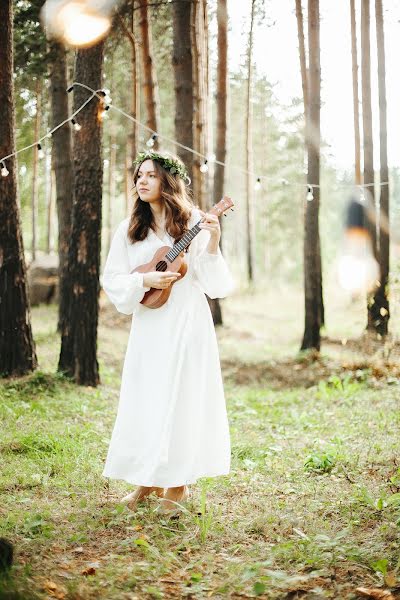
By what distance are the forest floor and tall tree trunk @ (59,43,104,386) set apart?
1.88 feet

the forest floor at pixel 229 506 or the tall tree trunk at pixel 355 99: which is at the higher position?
the tall tree trunk at pixel 355 99

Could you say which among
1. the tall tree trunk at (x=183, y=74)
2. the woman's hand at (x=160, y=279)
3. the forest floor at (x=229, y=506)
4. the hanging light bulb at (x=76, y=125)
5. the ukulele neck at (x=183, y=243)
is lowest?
the forest floor at (x=229, y=506)

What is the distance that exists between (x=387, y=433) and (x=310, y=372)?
4.21 m

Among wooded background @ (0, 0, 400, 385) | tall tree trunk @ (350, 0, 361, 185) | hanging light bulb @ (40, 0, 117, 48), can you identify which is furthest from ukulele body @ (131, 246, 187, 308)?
tall tree trunk @ (350, 0, 361, 185)

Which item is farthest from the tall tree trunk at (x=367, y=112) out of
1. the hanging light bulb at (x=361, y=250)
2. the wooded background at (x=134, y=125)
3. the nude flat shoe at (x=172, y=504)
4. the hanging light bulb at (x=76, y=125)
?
the nude flat shoe at (x=172, y=504)

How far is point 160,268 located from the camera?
4.39 metres

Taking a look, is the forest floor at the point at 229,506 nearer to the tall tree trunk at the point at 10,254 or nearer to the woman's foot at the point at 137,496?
the woman's foot at the point at 137,496

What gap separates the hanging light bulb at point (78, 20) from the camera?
817cm

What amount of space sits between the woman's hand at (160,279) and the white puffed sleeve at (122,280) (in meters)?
0.05

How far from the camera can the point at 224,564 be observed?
3.63 m

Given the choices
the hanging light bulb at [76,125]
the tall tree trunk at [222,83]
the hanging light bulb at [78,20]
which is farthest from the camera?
the tall tree trunk at [222,83]

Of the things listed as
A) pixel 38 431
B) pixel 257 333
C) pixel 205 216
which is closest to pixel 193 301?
pixel 205 216

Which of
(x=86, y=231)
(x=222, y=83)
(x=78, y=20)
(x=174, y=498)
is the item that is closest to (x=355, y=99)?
(x=222, y=83)

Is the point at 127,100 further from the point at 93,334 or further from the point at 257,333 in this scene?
the point at 93,334
